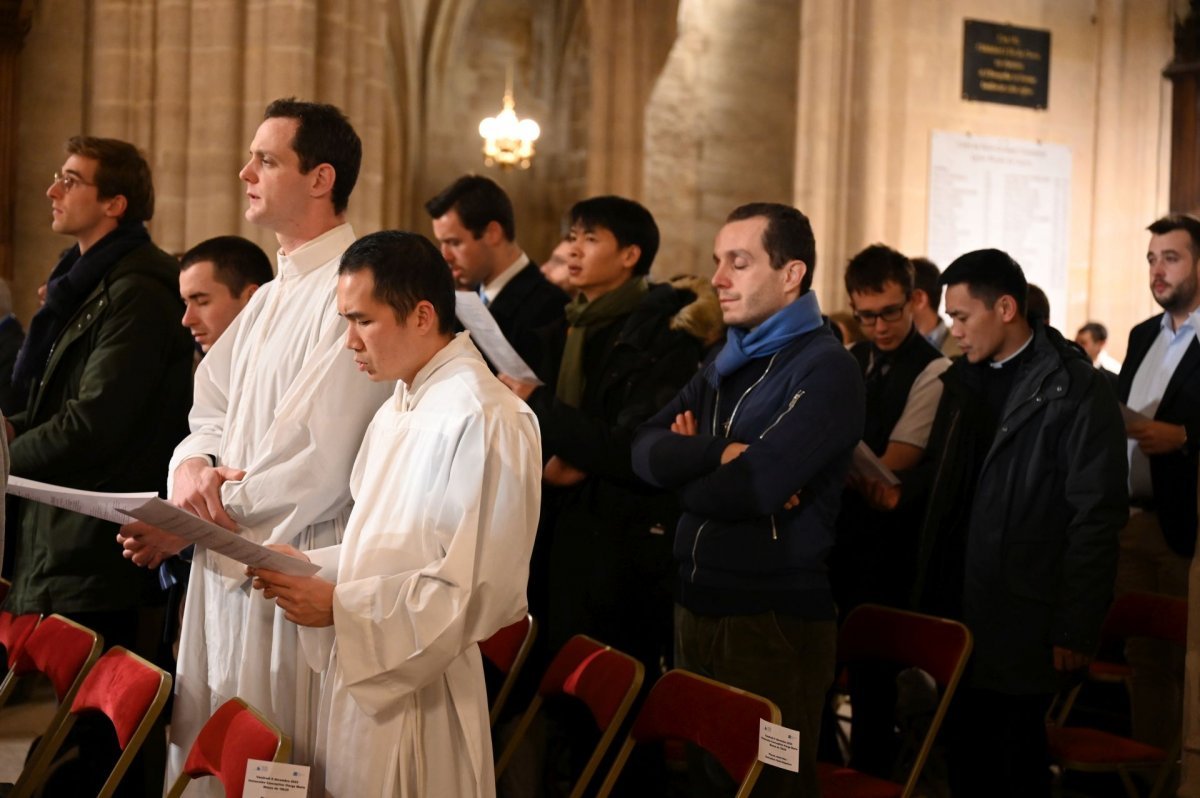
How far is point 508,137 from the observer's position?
1412 centimetres

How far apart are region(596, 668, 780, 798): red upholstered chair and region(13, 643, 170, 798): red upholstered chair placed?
1.01 meters

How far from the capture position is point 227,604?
3053 millimetres

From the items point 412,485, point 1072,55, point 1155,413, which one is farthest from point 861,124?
point 412,485

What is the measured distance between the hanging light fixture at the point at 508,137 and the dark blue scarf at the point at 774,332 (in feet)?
36.3

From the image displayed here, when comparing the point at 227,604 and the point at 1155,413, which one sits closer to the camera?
the point at 227,604

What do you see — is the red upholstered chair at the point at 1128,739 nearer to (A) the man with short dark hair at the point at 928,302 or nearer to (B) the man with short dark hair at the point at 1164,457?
(B) the man with short dark hair at the point at 1164,457

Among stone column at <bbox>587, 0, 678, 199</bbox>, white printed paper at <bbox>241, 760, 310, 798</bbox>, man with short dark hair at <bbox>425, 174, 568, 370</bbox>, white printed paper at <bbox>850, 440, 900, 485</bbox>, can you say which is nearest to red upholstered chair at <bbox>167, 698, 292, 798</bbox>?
white printed paper at <bbox>241, 760, 310, 798</bbox>

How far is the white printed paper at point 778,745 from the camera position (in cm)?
278

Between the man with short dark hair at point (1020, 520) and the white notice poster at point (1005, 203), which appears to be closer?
the man with short dark hair at point (1020, 520)

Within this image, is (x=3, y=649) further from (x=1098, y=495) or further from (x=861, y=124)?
(x=861, y=124)

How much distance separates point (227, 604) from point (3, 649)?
171 cm

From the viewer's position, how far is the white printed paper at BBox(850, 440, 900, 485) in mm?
3742

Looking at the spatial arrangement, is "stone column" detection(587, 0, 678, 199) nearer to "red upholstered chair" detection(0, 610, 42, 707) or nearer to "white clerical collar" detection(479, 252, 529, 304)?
"white clerical collar" detection(479, 252, 529, 304)

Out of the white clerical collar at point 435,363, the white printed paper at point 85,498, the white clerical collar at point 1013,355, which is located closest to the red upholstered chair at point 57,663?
the white printed paper at point 85,498
